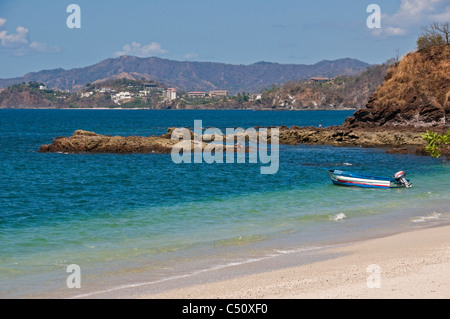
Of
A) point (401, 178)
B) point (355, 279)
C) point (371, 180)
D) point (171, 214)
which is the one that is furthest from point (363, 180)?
point (355, 279)

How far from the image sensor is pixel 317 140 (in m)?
62.3

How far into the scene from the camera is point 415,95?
66.3 metres

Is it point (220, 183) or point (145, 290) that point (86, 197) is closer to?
point (220, 183)

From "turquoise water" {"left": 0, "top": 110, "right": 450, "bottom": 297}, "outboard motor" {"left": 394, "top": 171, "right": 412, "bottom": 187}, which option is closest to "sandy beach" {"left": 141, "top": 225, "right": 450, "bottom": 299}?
"turquoise water" {"left": 0, "top": 110, "right": 450, "bottom": 297}

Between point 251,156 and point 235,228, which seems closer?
point 235,228

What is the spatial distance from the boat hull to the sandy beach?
1492 cm

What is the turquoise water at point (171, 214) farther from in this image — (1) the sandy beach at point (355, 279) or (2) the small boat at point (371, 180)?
(1) the sandy beach at point (355, 279)

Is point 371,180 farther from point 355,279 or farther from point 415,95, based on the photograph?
point 415,95

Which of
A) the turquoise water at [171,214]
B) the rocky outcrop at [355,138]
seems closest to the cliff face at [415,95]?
the rocky outcrop at [355,138]

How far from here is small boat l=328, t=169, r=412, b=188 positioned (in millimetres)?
31641

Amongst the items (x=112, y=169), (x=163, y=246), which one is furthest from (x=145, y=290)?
(x=112, y=169)

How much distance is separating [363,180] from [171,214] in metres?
12.9
